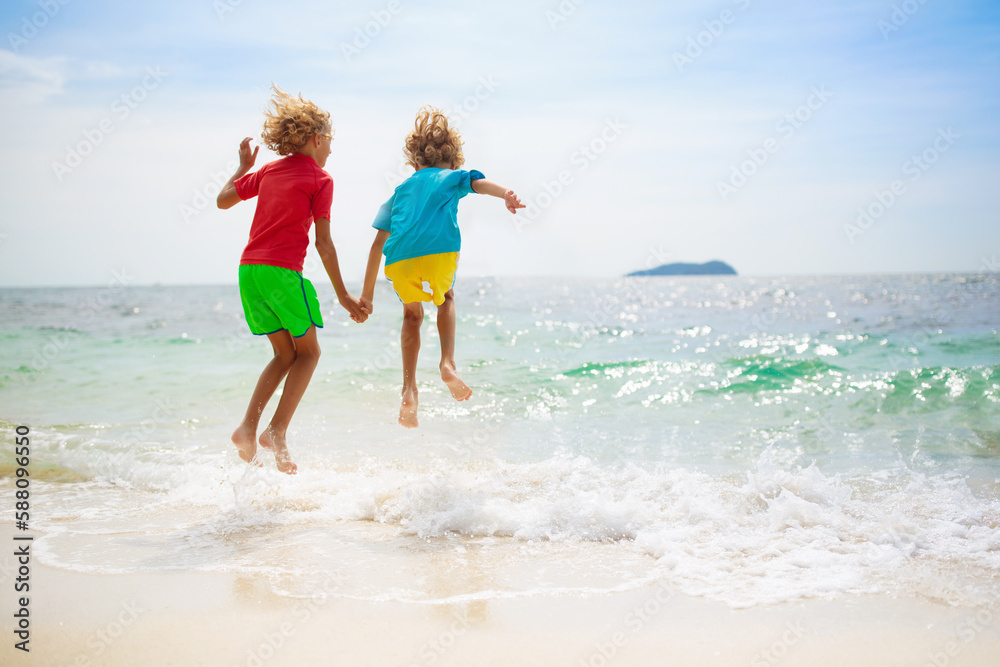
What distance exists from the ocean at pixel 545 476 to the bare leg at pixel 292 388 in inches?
11.8

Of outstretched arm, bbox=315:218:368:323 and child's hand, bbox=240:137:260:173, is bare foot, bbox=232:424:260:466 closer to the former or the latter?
outstretched arm, bbox=315:218:368:323

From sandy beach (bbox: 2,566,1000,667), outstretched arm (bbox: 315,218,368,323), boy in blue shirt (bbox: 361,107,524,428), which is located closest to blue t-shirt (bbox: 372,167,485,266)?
boy in blue shirt (bbox: 361,107,524,428)

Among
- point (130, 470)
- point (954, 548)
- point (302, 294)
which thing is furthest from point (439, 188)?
point (954, 548)

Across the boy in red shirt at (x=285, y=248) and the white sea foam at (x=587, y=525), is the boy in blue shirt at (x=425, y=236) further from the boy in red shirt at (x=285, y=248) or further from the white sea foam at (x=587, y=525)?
the white sea foam at (x=587, y=525)

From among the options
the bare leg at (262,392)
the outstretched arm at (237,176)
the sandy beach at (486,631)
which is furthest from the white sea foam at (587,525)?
the outstretched arm at (237,176)

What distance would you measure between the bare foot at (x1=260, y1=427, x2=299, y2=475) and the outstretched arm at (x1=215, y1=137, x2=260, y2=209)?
1.38 m

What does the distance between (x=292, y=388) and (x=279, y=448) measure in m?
0.36

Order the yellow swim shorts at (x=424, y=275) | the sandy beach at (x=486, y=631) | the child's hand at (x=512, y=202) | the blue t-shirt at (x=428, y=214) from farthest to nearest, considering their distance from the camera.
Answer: the yellow swim shorts at (x=424, y=275)
the blue t-shirt at (x=428, y=214)
the child's hand at (x=512, y=202)
the sandy beach at (x=486, y=631)

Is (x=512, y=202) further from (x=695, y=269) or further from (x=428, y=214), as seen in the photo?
(x=695, y=269)

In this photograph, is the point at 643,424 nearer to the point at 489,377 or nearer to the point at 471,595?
the point at 489,377

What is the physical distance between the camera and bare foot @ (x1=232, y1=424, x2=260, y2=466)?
4.02 meters

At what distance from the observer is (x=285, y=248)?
12.8ft

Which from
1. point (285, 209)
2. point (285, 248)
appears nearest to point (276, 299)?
point (285, 248)

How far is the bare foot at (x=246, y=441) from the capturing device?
402cm
